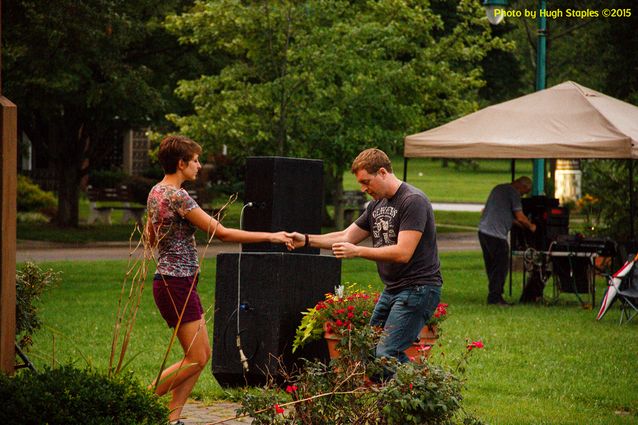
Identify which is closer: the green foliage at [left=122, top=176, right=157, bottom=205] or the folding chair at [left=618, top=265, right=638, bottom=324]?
the folding chair at [left=618, top=265, right=638, bottom=324]

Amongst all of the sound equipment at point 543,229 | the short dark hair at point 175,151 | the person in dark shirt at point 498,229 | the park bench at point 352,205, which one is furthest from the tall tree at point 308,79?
the short dark hair at point 175,151

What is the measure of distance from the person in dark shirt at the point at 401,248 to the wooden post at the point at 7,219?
2077mm

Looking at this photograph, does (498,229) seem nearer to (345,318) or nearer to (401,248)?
(345,318)

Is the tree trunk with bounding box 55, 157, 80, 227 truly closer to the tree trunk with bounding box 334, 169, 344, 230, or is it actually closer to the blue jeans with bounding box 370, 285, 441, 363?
the tree trunk with bounding box 334, 169, 344, 230

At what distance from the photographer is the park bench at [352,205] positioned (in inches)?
1423

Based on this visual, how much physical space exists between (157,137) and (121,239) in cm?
307

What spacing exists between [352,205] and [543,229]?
1946 cm

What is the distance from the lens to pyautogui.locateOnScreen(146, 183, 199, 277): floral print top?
7.70 m

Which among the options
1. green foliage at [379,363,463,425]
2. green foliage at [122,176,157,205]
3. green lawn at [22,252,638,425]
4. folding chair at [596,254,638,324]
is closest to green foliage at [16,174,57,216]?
green foliage at [122,176,157,205]

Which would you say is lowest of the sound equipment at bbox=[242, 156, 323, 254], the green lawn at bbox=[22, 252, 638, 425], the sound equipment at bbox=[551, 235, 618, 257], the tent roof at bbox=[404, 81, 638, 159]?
the green lawn at bbox=[22, 252, 638, 425]

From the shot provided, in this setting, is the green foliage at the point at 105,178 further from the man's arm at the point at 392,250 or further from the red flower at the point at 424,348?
the man's arm at the point at 392,250

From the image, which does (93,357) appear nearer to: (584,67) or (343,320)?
(343,320)

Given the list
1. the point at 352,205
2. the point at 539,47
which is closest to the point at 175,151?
the point at 539,47

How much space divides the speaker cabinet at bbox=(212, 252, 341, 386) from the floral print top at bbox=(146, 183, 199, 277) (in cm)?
174
